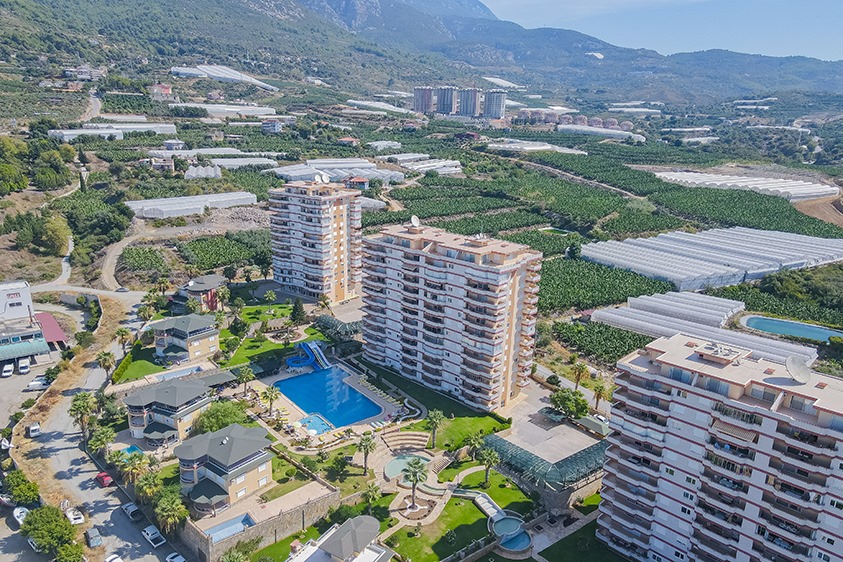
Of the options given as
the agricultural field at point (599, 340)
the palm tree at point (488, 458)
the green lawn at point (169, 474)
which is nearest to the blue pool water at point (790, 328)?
the agricultural field at point (599, 340)

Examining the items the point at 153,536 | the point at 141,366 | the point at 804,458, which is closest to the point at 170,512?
the point at 153,536

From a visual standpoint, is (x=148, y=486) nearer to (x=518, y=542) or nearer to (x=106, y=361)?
(x=106, y=361)

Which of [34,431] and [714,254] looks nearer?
[34,431]

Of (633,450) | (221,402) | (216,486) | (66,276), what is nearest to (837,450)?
(633,450)

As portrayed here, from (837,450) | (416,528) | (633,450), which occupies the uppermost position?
(837,450)

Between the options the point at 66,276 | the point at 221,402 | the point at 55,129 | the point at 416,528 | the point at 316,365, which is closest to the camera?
the point at 416,528

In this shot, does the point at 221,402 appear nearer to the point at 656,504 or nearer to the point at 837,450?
the point at 656,504
